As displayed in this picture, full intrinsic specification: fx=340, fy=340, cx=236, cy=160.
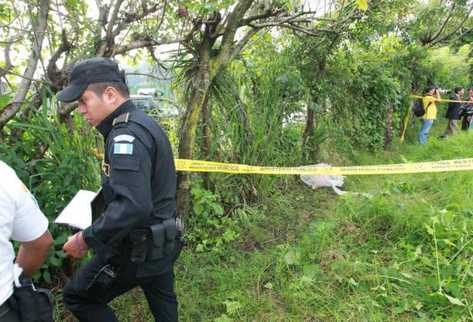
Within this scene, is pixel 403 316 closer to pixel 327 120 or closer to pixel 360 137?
pixel 327 120

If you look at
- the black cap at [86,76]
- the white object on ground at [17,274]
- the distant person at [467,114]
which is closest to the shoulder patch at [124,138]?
the black cap at [86,76]

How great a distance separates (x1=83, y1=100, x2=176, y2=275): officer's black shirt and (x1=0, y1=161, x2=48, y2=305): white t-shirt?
29 cm

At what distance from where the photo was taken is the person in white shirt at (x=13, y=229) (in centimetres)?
112

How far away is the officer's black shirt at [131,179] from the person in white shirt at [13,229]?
0.80 ft

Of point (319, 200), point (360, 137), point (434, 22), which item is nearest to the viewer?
point (319, 200)

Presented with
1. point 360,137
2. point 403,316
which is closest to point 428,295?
point 403,316

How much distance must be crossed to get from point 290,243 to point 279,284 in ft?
2.02

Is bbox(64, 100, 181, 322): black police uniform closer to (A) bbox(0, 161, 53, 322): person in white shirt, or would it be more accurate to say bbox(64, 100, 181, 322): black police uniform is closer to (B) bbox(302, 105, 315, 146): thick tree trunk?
(A) bbox(0, 161, 53, 322): person in white shirt

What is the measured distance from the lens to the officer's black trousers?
1745 millimetres

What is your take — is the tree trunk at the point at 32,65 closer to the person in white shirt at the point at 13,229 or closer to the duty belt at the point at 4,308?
the person in white shirt at the point at 13,229

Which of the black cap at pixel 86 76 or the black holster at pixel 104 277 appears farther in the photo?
the black holster at pixel 104 277

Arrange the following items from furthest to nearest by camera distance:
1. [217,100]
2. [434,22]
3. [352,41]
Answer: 1. [434,22]
2. [352,41]
3. [217,100]

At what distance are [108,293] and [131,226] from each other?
1.78 ft

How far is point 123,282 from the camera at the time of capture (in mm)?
1773
